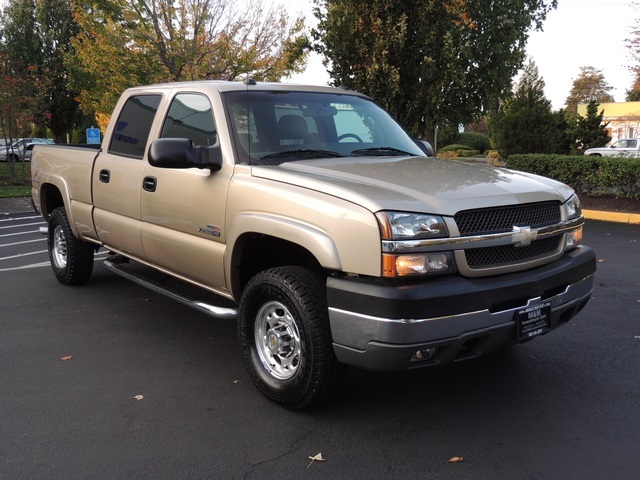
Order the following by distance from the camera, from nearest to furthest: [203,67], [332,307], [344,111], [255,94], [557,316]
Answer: [332,307]
[557,316]
[255,94]
[344,111]
[203,67]

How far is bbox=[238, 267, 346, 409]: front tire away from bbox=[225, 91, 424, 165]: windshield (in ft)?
3.03

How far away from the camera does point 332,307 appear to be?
124 inches

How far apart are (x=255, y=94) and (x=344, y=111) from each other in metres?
0.76

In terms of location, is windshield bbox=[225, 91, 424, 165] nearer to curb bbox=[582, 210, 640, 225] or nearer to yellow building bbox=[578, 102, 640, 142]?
curb bbox=[582, 210, 640, 225]

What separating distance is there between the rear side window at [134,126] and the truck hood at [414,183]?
1.62 metres

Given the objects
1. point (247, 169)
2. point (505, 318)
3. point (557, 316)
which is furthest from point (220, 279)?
point (557, 316)

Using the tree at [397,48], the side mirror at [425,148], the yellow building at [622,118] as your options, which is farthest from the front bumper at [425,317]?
the yellow building at [622,118]

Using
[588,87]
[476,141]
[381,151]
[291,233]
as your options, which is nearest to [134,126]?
[381,151]

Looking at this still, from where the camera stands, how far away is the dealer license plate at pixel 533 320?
3252 millimetres

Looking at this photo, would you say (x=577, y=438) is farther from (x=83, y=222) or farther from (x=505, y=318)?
(x=83, y=222)

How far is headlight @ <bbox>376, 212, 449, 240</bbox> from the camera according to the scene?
2982 mm

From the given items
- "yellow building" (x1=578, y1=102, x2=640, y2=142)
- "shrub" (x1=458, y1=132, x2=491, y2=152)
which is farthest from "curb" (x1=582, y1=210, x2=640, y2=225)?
"shrub" (x1=458, y1=132, x2=491, y2=152)

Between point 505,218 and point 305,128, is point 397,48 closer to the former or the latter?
point 305,128

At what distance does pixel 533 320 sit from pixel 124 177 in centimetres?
341
